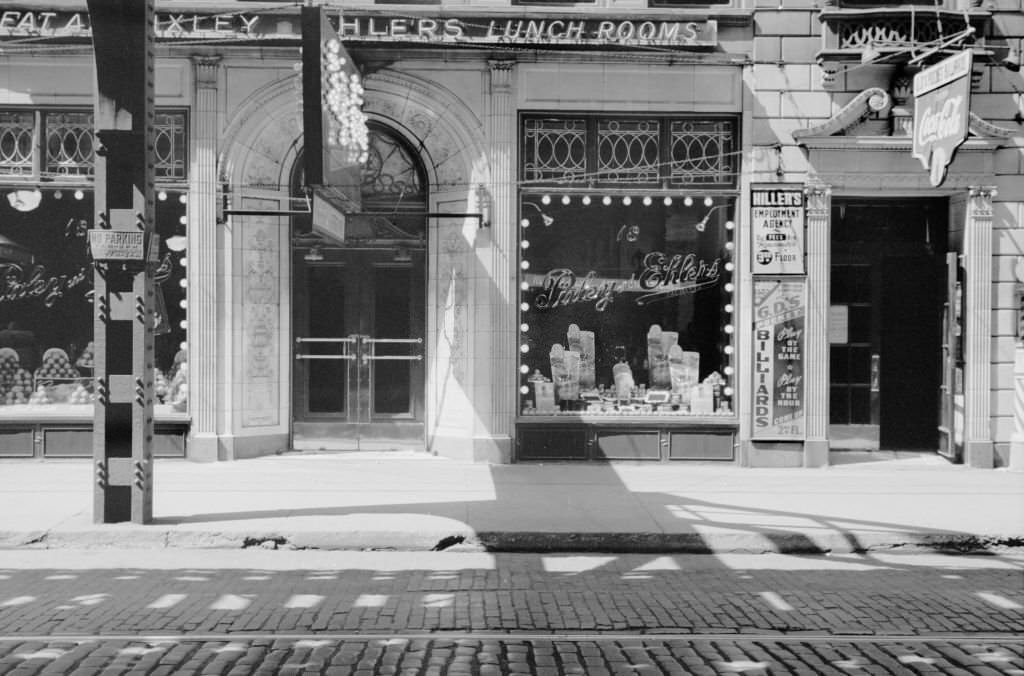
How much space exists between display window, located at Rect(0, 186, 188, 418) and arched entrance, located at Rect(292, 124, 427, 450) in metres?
1.55

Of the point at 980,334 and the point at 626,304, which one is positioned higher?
the point at 626,304

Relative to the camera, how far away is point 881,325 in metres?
13.9

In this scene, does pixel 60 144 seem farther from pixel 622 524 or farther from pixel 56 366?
pixel 622 524

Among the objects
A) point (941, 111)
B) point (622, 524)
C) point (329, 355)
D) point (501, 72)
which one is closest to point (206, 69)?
point (501, 72)

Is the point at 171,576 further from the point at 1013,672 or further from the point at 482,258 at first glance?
the point at 482,258

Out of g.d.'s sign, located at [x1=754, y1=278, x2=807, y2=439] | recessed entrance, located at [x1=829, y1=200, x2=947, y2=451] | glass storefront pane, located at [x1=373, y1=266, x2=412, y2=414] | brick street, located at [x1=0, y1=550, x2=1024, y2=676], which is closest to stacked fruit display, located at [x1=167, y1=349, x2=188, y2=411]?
glass storefront pane, located at [x1=373, y1=266, x2=412, y2=414]

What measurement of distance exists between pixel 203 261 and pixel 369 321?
7.48ft

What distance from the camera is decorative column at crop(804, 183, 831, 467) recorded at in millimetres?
13070

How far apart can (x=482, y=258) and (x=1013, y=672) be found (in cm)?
881

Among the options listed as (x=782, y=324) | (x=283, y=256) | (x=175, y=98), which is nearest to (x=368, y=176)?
(x=283, y=256)

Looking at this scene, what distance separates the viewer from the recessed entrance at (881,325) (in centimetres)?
1386

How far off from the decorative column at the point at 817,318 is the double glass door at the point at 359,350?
5038 mm

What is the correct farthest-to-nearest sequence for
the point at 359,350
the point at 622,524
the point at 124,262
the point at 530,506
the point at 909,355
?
the point at 909,355
the point at 359,350
the point at 530,506
the point at 622,524
the point at 124,262

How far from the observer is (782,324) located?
516 inches
